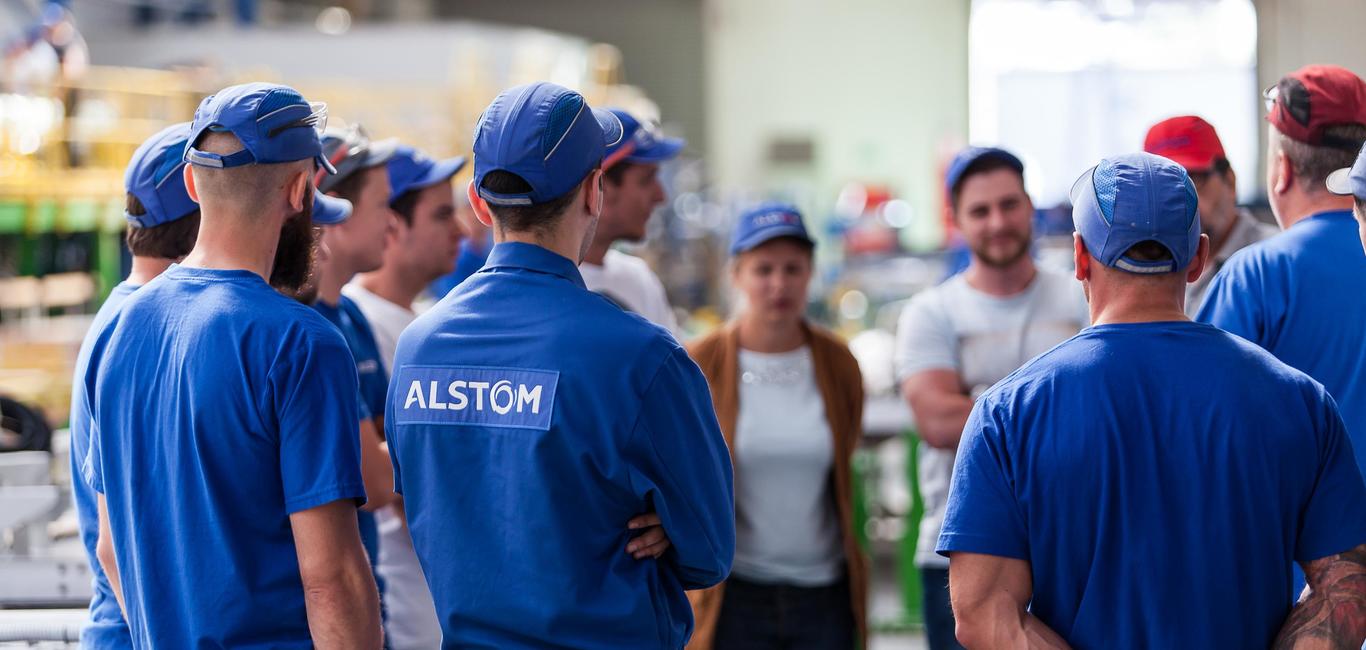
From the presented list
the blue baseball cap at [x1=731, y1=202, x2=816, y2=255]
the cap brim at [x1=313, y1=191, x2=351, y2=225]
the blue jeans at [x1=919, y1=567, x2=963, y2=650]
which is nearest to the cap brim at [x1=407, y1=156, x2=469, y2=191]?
the cap brim at [x1=313, y1=191, x2=351, y2=225]

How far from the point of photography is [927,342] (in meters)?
3.30

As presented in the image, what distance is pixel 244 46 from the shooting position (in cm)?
1385

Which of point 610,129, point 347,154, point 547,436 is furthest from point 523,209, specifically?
point 347,154

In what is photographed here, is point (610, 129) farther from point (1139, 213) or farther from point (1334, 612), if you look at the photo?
point (1334, 612)

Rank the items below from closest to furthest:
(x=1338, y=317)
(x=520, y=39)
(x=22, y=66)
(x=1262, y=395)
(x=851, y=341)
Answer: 1. (x=1262, y=395)
2. (x=1338, y=317)
3. (x=22, y=66)
4. (x=851, y=341)
5. (x=520, y=39)

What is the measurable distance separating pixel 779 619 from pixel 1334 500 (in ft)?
5.81

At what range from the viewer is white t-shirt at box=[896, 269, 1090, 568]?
3268 millimetres

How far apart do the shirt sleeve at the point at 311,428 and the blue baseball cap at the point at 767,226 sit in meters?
1.77

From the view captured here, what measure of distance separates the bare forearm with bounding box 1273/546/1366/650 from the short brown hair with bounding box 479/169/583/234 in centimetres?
114

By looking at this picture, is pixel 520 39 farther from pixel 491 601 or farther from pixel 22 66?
pixel 491 601

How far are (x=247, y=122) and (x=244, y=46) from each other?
1268 centimetres

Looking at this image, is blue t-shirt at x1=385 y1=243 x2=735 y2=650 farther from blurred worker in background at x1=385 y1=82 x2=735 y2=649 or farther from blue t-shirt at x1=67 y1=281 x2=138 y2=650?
blue t-shirt at x1=67 y1=281 x2=138 y2=650

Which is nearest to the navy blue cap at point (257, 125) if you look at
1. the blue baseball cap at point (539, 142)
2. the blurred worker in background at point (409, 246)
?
the blue baseball cap at point (539, 142)

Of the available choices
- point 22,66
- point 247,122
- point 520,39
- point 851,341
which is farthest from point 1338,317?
point 520,39
